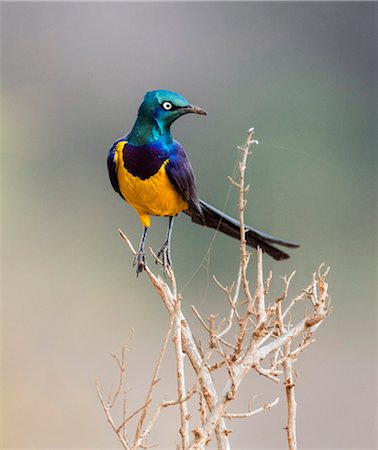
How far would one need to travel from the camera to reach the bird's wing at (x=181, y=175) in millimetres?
1167

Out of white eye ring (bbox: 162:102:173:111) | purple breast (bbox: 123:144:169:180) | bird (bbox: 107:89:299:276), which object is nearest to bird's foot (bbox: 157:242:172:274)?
bird (bbox: 107:89:299:276)

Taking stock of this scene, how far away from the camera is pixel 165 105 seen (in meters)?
1.12

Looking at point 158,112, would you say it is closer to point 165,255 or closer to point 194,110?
point 194,110

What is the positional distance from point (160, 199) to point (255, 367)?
0.32 meters

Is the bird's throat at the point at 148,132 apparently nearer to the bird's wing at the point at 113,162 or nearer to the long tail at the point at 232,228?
the bird's wing at the point at 113,162

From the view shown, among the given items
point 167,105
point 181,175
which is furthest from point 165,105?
point 181,175

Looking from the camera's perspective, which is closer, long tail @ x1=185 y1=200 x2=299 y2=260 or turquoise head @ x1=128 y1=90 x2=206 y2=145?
turquoise head @ x1=128 y1=90 x2=206 y2=145

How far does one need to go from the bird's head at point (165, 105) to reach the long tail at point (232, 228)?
20cm

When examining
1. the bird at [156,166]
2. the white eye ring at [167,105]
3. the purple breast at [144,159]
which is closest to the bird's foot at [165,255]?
the bird at [156,166]

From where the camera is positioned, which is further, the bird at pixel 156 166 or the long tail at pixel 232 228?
the long tail at pixel 232 228

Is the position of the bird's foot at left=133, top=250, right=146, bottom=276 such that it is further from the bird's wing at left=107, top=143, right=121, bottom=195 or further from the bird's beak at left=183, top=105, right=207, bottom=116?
the bird's beak at left=183, top=105, right=207, bottom=116

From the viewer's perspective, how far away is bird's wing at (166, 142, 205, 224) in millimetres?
1167

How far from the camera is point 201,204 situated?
127 centimetres

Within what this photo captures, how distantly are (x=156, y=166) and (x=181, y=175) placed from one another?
0.04m
